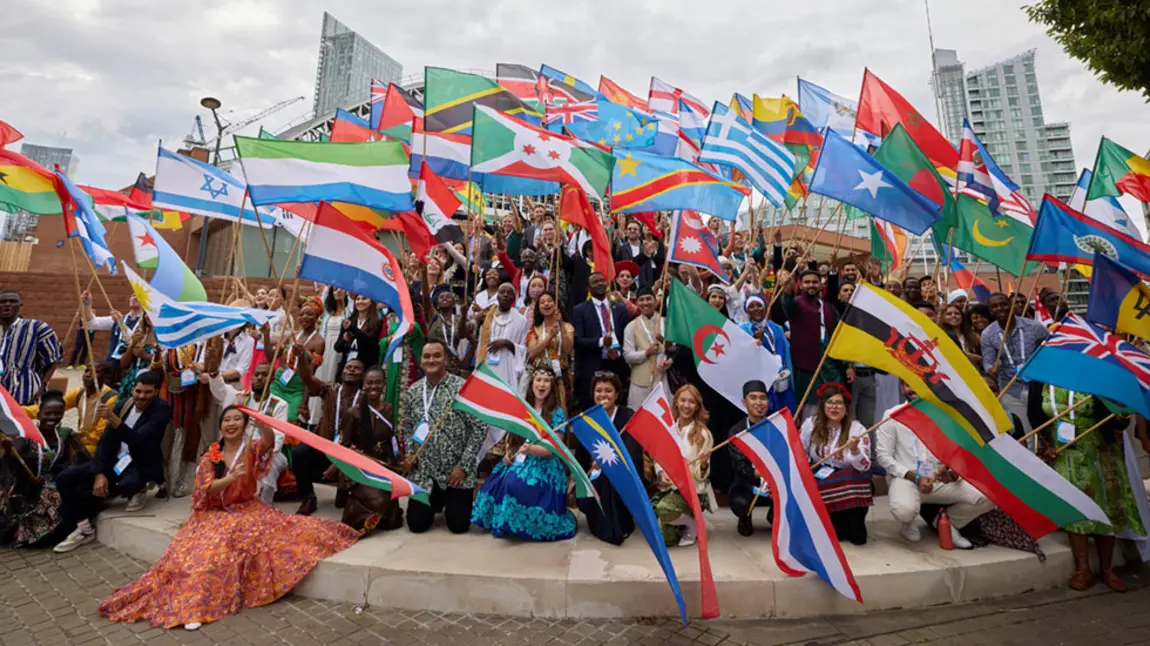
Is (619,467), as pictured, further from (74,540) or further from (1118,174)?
(1118,174)

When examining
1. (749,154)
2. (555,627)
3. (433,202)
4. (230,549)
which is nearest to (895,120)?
(749,154)

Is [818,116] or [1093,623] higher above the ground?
[818,116]

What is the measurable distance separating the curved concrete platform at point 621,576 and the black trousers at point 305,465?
1126 mm

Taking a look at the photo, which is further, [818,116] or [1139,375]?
[818,116]

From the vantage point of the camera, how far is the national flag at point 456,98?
30.3 feet

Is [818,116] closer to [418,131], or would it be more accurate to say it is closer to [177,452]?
[418,131]

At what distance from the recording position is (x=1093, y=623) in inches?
177

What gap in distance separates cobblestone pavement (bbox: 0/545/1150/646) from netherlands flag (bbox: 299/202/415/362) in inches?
95.5

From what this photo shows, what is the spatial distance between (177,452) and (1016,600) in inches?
322

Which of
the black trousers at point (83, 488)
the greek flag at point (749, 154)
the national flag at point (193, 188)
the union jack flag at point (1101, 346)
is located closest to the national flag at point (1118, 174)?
the union jack flag at point (1101, 346)

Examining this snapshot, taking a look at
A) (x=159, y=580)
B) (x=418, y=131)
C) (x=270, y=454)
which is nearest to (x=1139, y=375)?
(x=270, y=454)

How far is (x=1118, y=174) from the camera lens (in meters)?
7.08

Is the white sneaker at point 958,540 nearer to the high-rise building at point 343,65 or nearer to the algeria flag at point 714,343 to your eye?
the algeria flag at point 714,343

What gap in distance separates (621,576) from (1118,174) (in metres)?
7.28
